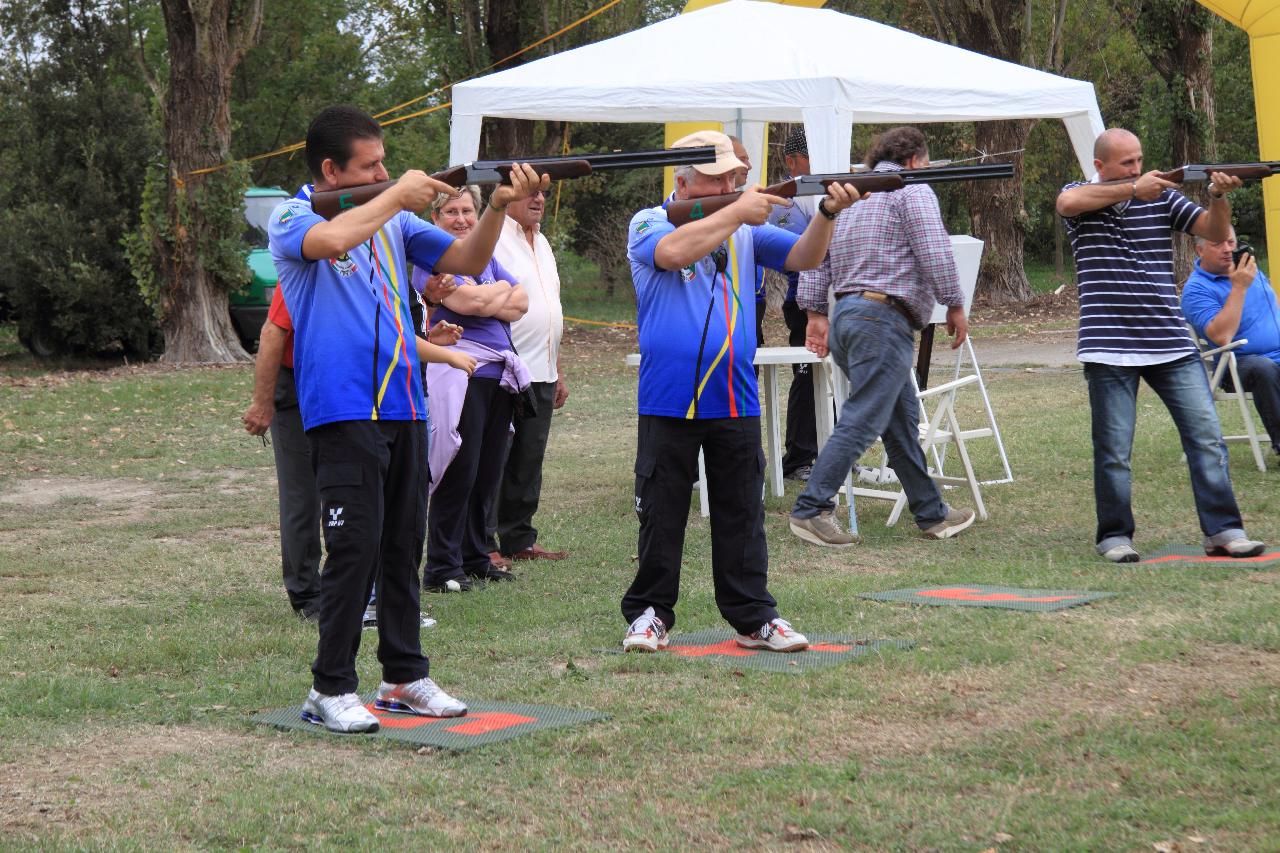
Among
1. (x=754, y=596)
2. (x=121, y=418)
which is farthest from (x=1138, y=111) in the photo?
(x=754, y=596)

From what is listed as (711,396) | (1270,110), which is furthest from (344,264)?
(1270,110)

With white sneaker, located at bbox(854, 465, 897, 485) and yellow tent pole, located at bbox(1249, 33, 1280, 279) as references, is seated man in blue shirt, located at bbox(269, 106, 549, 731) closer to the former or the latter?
white sneaker, located at bbox(854, 465, 897, 485)

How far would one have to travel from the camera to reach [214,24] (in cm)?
1969

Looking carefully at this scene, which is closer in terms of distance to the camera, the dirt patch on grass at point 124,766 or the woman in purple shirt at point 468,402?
the dirt patch on grass at point 124,766

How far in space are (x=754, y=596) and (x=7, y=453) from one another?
895 centimetres

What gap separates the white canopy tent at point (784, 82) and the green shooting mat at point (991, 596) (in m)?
3.70

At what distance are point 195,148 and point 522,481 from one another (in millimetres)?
13800

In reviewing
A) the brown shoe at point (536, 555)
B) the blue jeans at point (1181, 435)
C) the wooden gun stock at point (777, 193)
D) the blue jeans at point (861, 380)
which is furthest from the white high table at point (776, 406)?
the wooden gun stock at point (777, 193)

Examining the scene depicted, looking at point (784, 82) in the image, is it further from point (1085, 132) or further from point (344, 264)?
point (344, 264)

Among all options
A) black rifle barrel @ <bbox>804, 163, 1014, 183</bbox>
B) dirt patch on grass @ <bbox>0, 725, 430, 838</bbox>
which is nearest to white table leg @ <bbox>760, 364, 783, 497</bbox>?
black rifle barrel @ <bbox>804, 163, 1014, 183</bbox>

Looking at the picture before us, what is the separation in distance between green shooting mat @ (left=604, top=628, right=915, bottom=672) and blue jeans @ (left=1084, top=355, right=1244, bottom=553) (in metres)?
2.20

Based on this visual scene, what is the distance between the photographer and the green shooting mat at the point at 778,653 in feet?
17.7

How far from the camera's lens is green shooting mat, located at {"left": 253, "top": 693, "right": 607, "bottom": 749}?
15.0ft

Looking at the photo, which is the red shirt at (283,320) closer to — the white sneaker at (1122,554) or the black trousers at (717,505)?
the black trousers at (717,505)
